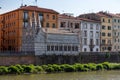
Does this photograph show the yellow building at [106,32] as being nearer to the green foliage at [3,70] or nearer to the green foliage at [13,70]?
the green foliage at [13,70]

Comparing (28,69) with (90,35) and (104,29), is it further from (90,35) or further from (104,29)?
(104,29)

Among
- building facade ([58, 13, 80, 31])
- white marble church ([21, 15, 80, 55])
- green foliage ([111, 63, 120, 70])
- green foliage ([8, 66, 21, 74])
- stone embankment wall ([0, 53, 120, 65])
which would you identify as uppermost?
building facade ([58, 13, 80, 31])

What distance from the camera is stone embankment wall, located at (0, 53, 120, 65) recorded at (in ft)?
220

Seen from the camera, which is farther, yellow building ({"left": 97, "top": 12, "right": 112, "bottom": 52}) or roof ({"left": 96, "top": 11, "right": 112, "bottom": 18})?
roof ({"left": 96, "top": 11, "right": 112, "bottom": 18})

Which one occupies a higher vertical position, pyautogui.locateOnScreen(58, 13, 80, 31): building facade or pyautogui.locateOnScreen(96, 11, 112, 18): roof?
pyautogui.locateOnScreen(96, 11, 112, 18): roof

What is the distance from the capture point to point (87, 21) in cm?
9438

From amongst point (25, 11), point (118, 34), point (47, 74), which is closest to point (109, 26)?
point (118, 34)

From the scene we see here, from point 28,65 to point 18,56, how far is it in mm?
2591

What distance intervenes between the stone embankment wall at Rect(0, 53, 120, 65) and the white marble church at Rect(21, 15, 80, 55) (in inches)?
65.1

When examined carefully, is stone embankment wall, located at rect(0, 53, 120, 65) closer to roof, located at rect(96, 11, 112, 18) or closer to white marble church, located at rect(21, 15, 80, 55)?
white marble church, located at rect(21, 15, 80, 55)

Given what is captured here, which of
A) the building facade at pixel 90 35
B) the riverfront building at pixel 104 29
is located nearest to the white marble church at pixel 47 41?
the building facade at pixel 90 35

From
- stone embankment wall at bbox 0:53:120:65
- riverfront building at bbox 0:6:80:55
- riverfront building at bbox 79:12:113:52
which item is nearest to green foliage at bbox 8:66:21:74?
stone embankment wall at bbox 0:53:120:65

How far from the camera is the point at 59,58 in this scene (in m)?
74.4

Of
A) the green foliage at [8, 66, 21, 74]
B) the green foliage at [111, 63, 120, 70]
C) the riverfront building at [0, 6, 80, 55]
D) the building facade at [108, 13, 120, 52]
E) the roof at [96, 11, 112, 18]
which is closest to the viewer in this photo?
the green foliage at [8, 66, 21, 74]
